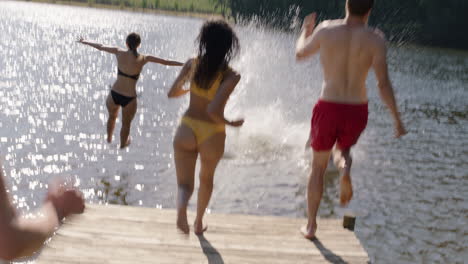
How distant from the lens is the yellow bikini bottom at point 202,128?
4.90m

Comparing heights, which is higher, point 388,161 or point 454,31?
point 454,31

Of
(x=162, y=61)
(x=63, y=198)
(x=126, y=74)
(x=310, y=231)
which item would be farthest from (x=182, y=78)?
(x=126, y=74)

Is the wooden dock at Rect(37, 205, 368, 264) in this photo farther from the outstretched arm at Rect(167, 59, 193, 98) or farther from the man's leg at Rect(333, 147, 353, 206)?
the outstretched arm at Rect(167, 59, 193, 98)

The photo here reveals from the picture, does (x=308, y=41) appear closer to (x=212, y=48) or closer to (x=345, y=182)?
(x=212, y=48)

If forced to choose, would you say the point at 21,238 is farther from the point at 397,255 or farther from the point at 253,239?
the point at 397,255

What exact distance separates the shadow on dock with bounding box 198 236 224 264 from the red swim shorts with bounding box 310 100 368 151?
4.48 ft

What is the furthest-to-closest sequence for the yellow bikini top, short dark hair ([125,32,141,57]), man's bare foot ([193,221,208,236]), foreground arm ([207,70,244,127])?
short dark hair ([125,32,141,57]), man's bare foot ([193,221,208,236]), the yellow bikini top, foreground arm ([207,70,244,127])

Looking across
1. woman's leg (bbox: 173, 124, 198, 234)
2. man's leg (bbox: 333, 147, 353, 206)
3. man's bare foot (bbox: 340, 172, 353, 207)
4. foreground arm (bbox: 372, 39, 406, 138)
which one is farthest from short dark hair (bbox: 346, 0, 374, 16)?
woman's leg (bbox: 173, 124, 198, 234)

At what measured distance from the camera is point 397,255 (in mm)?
8656

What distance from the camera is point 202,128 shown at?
490cm

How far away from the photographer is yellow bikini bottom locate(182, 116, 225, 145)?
4.90 metres

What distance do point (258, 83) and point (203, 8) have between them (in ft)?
498

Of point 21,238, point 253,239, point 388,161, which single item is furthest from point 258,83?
point 21,238

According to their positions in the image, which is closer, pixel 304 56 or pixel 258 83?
pixel 304 56
